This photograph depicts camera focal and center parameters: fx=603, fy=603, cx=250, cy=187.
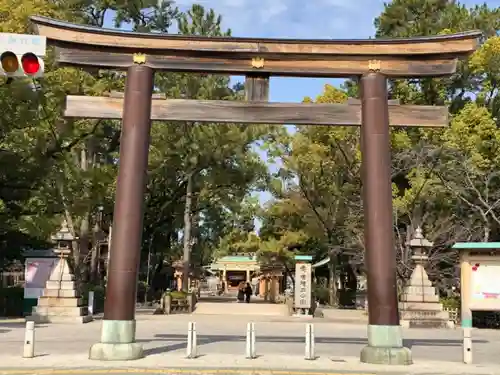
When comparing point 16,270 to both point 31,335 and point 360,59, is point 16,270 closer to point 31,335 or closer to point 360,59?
point 31,335

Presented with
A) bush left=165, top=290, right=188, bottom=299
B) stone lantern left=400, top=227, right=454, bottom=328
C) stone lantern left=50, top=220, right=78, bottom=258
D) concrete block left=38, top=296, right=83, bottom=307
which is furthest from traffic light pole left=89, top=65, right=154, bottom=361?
bush left=165, top=290, right=188, bottom=299

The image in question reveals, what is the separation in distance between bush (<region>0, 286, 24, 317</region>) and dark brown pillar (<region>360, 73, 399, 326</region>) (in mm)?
21038

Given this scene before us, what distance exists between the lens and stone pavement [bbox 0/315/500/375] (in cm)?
1230

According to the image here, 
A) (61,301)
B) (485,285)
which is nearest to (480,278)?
(485,285)

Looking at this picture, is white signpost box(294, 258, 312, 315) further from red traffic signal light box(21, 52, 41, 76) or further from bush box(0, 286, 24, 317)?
red traffic signal light box(21, 52, 41, 76)

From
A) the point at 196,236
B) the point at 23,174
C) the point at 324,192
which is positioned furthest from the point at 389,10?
the point at 196,236

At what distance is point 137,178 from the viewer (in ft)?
44.7

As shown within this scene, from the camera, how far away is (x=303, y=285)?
1245 inches

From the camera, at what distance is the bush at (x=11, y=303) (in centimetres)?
2903

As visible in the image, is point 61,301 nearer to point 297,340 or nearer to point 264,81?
point 297,340

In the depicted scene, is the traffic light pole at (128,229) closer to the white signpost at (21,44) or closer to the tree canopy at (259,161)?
the white signpost at (21,44)

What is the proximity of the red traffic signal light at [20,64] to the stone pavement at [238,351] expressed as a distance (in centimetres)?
570

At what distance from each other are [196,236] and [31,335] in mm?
48920

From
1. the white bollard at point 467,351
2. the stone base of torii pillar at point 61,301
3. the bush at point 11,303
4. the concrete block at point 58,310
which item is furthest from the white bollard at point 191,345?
the bush at point 11,303
